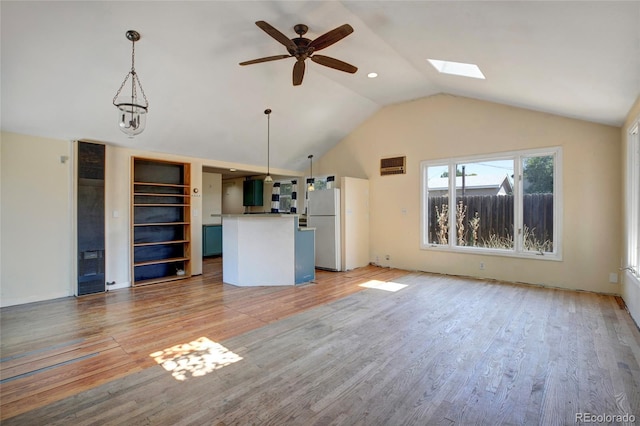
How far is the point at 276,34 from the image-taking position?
115 inches

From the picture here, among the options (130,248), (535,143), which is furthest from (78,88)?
(535,143)

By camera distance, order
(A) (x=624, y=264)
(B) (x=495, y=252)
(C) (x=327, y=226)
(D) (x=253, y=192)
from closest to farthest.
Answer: (A) (x=624, y=264) < (B) (x=495, y=252) < (C) (x=327, y=226) < (D) (x=253, y=192)

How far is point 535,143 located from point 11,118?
24.5ft

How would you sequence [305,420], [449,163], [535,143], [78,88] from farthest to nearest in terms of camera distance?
[449,163]
[535,143]
[78,88]
[305,420]

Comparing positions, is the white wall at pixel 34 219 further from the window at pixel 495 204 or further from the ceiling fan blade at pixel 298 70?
the window at pixel 495 204

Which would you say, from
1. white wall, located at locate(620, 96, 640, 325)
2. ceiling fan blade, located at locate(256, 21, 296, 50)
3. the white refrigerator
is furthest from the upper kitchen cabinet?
white wall, located at locate(620, 96, 640, 325)

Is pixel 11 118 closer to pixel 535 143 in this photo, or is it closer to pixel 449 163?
pixel 449 163

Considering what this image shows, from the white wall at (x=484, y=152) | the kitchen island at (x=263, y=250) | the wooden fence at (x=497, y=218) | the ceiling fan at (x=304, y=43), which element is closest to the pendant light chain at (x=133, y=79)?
the ceiling fan at (x=304, y=43)

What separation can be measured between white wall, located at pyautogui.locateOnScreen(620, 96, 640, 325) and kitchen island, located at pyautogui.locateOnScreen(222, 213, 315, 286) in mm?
4244

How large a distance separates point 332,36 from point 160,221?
455 centimetres

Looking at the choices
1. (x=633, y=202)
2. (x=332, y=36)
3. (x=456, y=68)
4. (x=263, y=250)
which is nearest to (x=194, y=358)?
(x=263, y=250)

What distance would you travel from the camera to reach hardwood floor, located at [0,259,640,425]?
1.94 metres

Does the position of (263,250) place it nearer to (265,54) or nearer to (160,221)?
(160,221)

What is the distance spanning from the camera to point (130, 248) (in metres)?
5.15
